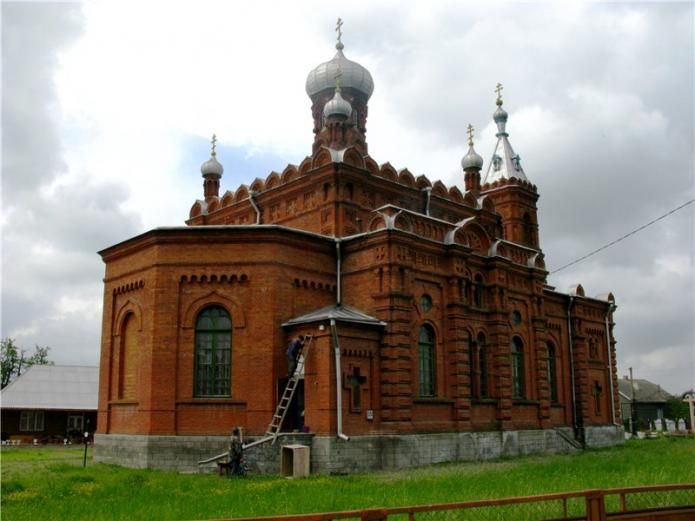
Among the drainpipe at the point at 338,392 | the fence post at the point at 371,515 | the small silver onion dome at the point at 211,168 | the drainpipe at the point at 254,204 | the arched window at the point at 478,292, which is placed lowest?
the fence post at the point at 371,515

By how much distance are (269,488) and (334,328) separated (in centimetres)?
503

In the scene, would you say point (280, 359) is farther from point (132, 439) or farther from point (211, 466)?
point (132, 439)

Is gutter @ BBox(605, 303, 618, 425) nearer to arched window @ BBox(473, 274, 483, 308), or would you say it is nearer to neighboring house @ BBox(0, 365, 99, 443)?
arched window @ BBox(473, 274, 483, 308)

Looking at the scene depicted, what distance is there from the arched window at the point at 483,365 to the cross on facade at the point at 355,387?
5.46 m

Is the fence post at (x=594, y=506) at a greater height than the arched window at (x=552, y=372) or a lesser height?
lesser

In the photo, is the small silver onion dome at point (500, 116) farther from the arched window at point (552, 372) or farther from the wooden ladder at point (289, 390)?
the wooden ladder at point (289, 390)

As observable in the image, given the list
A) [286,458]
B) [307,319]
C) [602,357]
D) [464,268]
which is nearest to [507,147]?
[602,357]

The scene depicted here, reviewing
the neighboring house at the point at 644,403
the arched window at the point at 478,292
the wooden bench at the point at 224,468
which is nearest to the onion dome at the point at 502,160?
the arched window at the point at 478,292

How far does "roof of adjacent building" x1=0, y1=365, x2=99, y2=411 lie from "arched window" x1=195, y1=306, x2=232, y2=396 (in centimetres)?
1628

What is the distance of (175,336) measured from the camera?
18.9 m

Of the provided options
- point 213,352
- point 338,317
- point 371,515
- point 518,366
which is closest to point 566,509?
point 371,515

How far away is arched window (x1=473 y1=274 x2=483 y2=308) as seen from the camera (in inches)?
890

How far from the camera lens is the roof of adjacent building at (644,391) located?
6013 cm

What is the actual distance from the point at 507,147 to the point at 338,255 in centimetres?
1463
